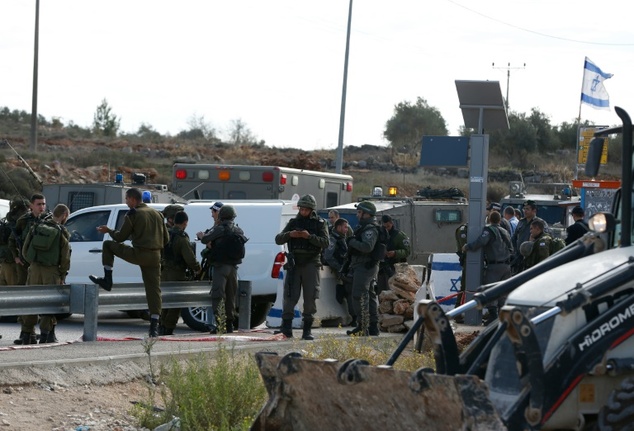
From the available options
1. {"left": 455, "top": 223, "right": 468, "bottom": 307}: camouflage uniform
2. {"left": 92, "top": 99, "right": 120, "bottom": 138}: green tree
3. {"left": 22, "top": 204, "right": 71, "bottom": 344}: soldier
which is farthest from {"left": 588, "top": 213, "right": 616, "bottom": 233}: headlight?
{"left": 92, "top": 99, "right": 120, "bottom": 138}: green tree

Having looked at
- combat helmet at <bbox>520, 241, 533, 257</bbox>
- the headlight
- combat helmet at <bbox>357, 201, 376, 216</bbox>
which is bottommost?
combat helmet at <bbox>520, 241, 533, 257</bbox>

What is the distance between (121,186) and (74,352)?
1003 centimetres

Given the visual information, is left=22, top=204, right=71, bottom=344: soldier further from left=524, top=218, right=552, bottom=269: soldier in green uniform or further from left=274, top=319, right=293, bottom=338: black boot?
left=524, top=218, right=552, bottom=269: soldier in green uniform

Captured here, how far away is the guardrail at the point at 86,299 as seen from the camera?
40.5ft

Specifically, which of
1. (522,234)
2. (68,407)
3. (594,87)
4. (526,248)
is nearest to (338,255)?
(526,248)

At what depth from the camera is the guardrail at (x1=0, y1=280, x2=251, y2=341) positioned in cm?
1236

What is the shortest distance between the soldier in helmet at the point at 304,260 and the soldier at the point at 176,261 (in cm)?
188

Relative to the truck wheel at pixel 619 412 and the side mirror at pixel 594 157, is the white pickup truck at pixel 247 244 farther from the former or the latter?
the truck wheel at pixel 619 412

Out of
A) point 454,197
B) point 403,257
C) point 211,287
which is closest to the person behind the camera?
point 211,287

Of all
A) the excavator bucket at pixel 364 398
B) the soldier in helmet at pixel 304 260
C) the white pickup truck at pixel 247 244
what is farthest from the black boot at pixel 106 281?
the excavator bucket at pixel 364 398

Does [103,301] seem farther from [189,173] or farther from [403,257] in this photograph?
[189,173]

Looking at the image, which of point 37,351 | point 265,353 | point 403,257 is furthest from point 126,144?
point 265,353

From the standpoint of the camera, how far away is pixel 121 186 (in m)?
21.3

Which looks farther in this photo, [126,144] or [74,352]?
[126,144]
